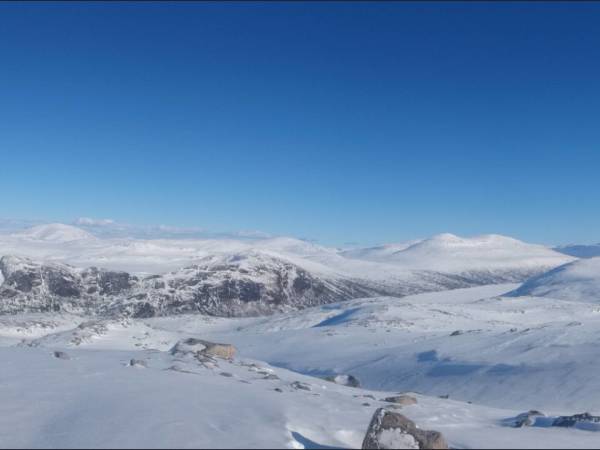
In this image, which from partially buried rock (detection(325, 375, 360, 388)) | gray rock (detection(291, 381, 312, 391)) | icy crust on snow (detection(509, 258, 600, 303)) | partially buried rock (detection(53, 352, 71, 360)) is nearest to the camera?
gray rock (detection(291, 381, 312, 391))

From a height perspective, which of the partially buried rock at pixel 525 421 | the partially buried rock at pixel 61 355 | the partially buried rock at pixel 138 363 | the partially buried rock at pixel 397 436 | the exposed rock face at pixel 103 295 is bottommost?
the exposed rock face at pixel 103 295

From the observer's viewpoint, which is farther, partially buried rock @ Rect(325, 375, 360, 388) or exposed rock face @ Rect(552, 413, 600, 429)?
partially buried rock @ Rect(325, 375, 360, 388)

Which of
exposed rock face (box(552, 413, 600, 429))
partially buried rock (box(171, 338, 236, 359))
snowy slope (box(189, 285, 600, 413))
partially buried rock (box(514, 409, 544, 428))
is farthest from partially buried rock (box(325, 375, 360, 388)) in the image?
exposed rock face (box(552, 413, 600, 429))

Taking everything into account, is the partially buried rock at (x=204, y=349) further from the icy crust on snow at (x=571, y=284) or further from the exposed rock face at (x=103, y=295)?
the exposed rock face at (x=103, y=295)

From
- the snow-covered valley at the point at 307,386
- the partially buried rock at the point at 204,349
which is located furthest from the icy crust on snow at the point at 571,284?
the partially buried rock at the point at 204,349

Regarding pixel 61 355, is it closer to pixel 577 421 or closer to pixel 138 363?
pixel 138 363

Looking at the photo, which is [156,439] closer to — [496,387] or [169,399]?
[169,399]

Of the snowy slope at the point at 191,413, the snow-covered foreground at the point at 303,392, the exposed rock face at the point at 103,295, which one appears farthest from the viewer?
the exposed rock face at the point at 103,295

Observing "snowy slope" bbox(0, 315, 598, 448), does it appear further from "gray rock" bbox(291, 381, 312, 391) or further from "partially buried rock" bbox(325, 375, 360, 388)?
"partially buried rock" bbox(325, 375, 360, 388)
